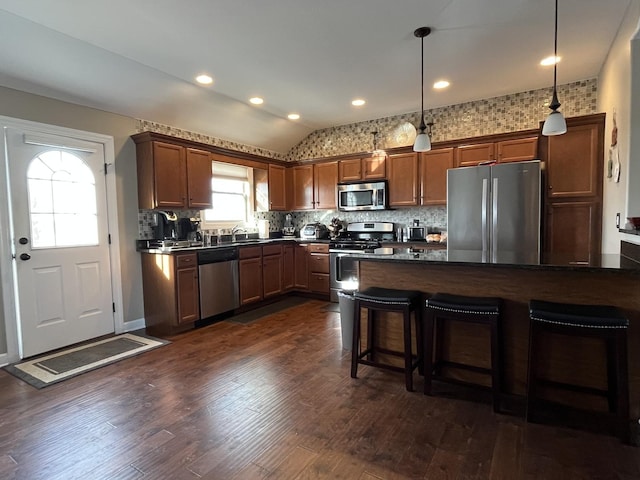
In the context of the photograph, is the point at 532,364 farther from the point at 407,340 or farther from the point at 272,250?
the point at 272,250

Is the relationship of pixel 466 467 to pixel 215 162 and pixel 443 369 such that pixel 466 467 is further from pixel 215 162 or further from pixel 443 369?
pixel 215 162

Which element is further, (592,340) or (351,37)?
(351,37)

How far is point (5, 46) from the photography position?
8.96 ft

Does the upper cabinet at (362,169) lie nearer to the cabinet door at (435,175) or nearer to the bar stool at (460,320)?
the cabinet door at (435,175)

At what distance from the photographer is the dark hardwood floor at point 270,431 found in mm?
1715

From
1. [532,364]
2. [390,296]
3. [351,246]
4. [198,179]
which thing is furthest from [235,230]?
[532,364]

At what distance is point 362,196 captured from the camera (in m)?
5.23

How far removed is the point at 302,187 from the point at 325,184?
0.46 meters

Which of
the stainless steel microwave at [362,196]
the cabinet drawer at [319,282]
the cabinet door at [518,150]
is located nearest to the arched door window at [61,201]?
the cabinet drawer at [319,282]

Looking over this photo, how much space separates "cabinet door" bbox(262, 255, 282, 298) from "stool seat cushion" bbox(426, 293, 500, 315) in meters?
3.05

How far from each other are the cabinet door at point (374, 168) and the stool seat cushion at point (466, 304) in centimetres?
304

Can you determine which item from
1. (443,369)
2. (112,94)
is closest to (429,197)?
(443,369)

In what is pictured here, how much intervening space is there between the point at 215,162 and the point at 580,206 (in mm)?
4509

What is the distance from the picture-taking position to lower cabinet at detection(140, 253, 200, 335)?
379cm
